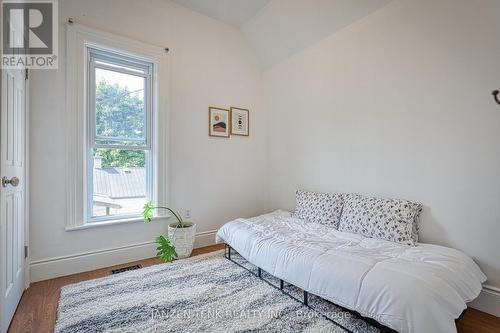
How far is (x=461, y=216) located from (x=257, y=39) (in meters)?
3.22

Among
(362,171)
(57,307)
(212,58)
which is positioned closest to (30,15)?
(212,58)

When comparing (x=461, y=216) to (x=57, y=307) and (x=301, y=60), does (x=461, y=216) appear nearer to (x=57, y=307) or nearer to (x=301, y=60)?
(x=301, y=60)

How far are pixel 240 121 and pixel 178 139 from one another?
1.00 meters

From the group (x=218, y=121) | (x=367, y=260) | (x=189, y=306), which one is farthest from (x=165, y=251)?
(x=367, y=260)

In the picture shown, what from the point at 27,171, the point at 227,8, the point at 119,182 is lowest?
the point at 119,182

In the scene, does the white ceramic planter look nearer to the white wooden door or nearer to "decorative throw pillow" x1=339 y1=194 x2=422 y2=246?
the white wooden door

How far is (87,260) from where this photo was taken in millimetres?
2494

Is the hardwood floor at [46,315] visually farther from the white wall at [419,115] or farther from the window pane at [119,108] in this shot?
the window pane at [119,108]

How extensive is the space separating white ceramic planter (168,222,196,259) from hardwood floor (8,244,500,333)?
2.89 feet

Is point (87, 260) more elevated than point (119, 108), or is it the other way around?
point (119, 108)

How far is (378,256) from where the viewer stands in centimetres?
175

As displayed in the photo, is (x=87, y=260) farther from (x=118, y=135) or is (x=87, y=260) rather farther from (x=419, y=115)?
(x=419, y=115)

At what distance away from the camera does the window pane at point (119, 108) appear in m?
2.66

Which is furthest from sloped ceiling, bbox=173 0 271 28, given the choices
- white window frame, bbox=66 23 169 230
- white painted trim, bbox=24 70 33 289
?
white painted trim, bbox=24 70 33 289
